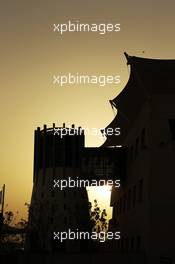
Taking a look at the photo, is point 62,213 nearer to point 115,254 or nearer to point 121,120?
point 121,120

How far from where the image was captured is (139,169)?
106ft

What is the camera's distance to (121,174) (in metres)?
39.6

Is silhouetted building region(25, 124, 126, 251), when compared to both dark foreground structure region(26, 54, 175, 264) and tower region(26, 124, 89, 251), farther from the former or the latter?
dark foreground structure region(26, 54, 175, 264)

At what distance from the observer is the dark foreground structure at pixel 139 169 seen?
89.8 ft

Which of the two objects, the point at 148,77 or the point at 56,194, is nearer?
the point at 148,77

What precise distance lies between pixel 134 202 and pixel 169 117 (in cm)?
754

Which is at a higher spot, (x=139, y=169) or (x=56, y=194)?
(x=56, y=194)

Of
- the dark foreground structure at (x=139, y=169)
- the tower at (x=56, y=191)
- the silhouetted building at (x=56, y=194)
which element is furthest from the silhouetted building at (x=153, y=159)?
the tower at (x=56, y=191)

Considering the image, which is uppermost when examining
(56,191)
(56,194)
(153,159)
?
(56,191)

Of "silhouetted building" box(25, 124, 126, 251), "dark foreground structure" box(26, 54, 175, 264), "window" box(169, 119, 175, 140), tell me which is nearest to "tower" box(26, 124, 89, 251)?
"silhouetted building" box(25, 124, 126, 251)

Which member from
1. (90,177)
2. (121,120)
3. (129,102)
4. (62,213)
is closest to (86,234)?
(62,213)

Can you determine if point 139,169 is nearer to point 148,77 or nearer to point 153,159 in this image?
point 153,159

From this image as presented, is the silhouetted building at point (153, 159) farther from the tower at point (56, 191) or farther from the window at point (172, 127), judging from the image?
the tower at point (56, 191)

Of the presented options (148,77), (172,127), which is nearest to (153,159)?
(172,127)
